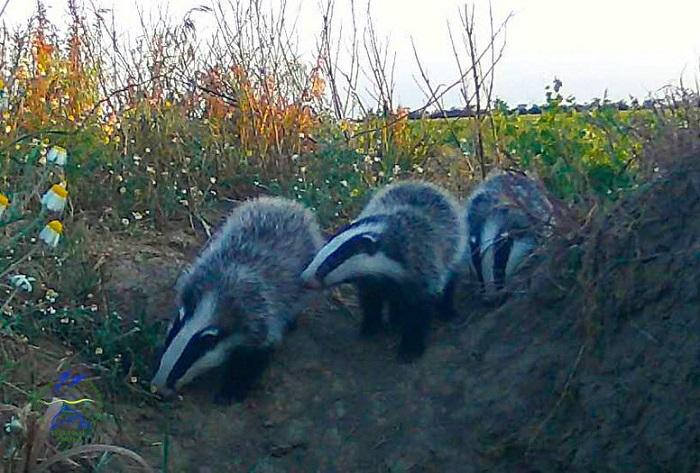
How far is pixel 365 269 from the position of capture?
554 centimetres

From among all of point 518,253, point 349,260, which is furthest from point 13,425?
point 518,253

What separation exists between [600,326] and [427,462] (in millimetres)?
938

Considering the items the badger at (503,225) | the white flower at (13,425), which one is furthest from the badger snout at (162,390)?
the badger at (503,225)

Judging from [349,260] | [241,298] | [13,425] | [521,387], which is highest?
[349,260]

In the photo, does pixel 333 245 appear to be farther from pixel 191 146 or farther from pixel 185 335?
pixel 191 146

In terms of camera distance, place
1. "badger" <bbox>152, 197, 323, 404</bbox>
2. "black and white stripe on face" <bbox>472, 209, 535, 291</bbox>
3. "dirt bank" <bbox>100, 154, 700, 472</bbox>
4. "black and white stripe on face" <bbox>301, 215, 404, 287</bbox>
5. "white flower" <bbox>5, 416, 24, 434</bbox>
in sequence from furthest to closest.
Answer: "black and white stripe on face" <bbox>472, 209, 535, 291</bbox> < "black and white stripe on face" <bbox>301, 215, 404, 287</bbox> < "badger" <bbox>152, 197, 323, 404</bbox> < "dirt bank" <bbox>100, 154, 700, 472</bbox> < "white flower" <bbox>5, 416, 24, 434</bbox>

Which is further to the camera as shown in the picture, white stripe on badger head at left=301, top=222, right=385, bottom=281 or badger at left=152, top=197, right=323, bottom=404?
white stripe on badger head at left=301, top=222, right=385, bottom=281

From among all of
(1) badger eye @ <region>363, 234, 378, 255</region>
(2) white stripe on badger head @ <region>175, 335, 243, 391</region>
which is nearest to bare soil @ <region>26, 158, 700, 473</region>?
(2) white stripe on badger head @ <region>175, 335, 243, 391</region>

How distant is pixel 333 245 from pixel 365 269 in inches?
7.5

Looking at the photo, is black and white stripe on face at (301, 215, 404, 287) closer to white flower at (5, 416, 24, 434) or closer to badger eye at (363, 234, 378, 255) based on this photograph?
badger eye at (363, 234, 378, 255)

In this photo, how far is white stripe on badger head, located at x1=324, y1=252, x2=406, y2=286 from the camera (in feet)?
18.0

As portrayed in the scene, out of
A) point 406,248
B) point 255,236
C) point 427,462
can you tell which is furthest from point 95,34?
point 427,462

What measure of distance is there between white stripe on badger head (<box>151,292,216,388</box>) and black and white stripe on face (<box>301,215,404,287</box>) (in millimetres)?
478

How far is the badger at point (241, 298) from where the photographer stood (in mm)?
5219
